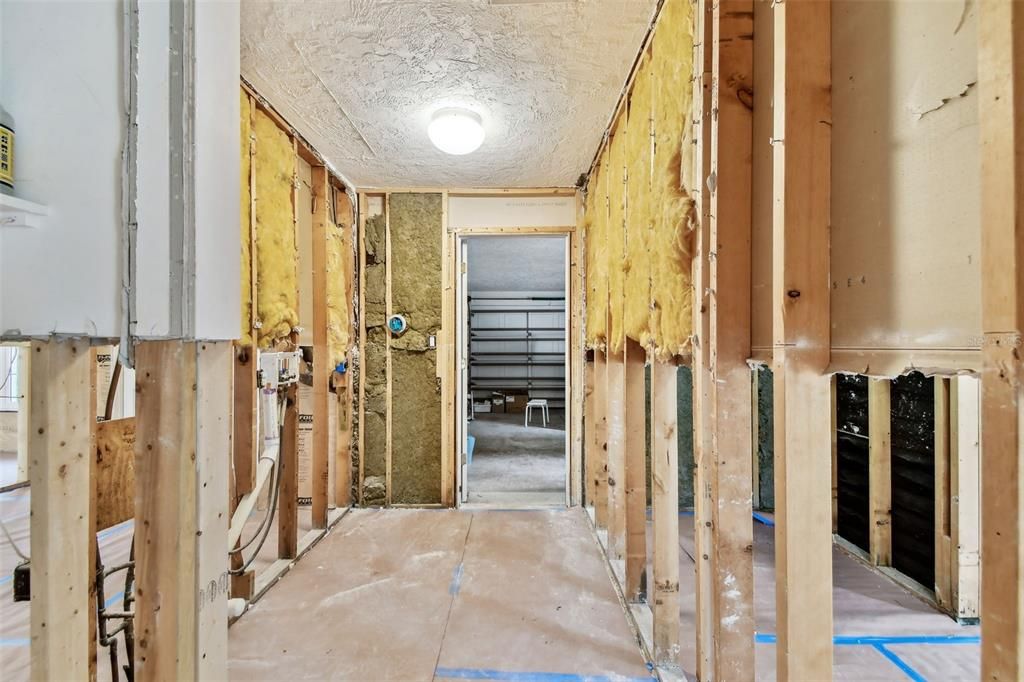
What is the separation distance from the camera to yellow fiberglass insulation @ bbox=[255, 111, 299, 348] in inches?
88.4

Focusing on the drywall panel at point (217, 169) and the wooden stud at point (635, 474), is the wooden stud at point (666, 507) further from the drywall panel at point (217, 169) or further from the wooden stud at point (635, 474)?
the drywall panel at point (217, 169)

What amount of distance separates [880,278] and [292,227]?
103 inches

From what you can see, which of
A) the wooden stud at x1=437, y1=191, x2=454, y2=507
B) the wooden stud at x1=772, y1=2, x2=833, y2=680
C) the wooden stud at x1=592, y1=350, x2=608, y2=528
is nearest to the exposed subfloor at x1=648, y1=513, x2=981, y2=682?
the wooden stud at x1=592, y1=350, x2=608, y2=528

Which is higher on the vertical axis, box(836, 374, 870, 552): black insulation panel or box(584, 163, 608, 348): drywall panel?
box(584, 163, 608, 348): drywall panel

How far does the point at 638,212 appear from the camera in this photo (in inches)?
72.4

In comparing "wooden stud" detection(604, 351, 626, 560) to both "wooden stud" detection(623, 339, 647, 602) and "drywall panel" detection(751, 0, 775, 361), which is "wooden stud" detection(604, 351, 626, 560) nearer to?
"wooden stud" detection(623, 339, 647, 602)

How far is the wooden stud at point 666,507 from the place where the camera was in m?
1.64

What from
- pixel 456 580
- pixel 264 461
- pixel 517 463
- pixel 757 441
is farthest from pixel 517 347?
pixel 264 461

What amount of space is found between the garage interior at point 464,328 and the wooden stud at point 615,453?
3 cm

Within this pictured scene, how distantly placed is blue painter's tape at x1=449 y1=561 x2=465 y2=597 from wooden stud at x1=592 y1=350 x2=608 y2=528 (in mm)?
997

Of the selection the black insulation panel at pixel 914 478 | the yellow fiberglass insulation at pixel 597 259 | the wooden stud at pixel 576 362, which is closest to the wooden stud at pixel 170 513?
the yellow fiberglass insulation at pixel 597 259

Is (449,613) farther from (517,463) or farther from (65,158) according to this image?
(517,463)

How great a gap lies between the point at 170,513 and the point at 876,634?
2699 millimetres

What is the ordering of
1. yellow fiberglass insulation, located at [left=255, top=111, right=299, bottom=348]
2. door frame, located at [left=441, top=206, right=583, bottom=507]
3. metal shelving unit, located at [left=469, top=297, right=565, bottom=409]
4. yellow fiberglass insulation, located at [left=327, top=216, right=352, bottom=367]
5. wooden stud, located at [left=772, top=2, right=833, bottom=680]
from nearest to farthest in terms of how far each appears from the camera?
1. wooden stud, located at [left=772, top=2, right=833, bottom=680]
2. yellow fiberglass insulation, located at [left=255, top=111, right=299, bottom=348]
3. yellow fiberglass insulation, located at [left=327, top=216, right=352, bottom=367]
4. door frame, located at [left=441, top=206, right=583, bottom=507]
5. metal shelving unit, located at [left=469, top=297, right=565, bottom=409]
